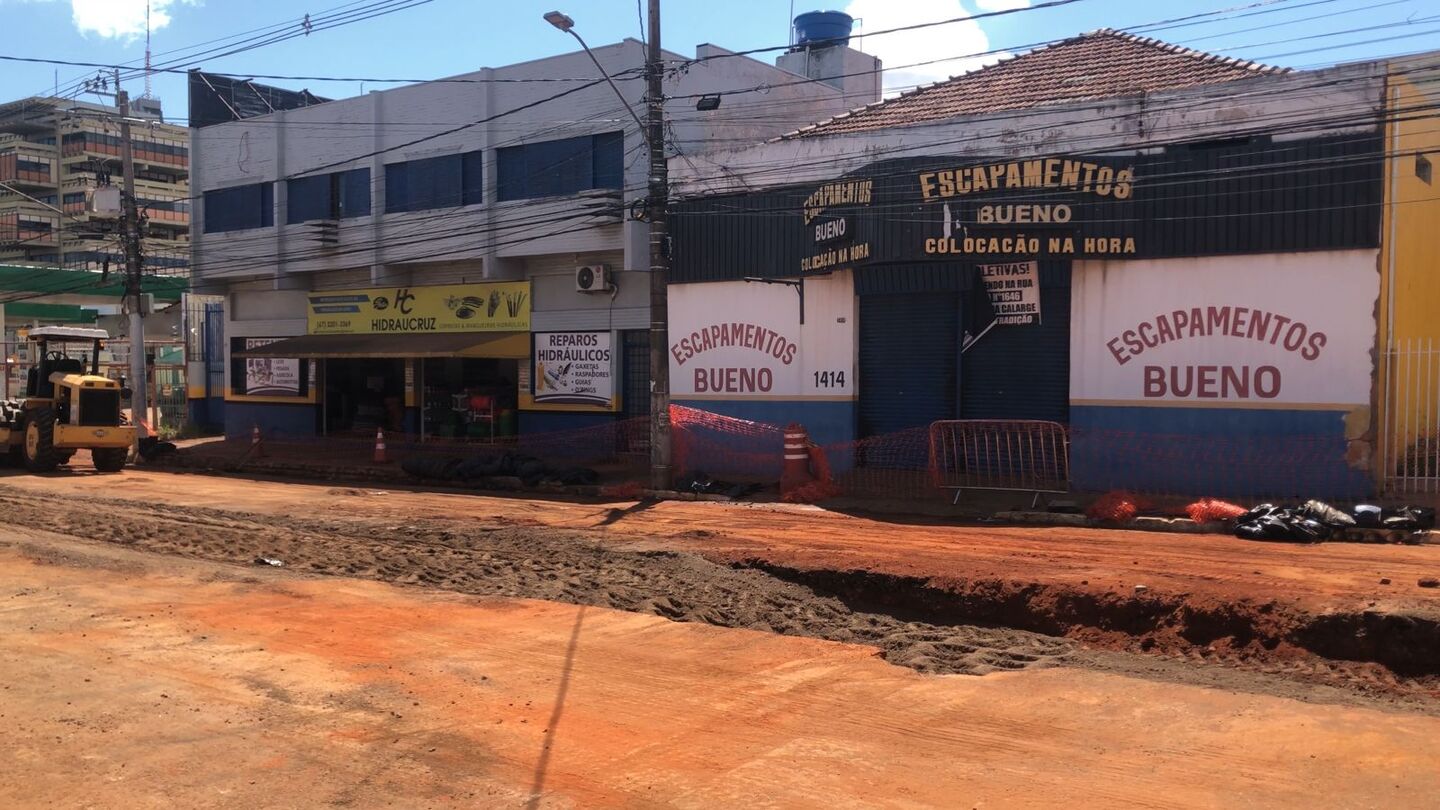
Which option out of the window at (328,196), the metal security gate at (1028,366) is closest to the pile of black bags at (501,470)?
the metal security gate at (1028,366)

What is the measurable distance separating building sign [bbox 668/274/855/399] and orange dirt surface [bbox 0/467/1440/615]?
12.2ft

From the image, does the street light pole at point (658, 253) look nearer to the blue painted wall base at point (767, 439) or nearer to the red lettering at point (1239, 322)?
the blue painted wall base at point (767, 439)

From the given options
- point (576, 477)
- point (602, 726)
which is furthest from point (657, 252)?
point (602, 726)

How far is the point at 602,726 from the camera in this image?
6.94 metres

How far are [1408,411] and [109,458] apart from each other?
2466 cm

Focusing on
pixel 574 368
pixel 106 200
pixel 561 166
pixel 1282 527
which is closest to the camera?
pixel 1282 527

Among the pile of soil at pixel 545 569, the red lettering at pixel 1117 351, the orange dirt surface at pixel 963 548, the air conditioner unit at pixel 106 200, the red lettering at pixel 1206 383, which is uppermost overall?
the air conditioner unit at pixel 106 200

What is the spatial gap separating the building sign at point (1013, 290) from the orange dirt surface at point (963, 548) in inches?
185

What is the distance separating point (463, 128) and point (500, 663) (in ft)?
69.1

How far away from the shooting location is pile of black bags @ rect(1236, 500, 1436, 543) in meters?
13.0

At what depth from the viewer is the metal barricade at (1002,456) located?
1767 cm

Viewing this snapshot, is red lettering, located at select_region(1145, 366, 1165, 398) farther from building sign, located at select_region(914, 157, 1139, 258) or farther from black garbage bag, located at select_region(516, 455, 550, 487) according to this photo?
black garbage bag, located at select_region(516, 455, 550, 487)

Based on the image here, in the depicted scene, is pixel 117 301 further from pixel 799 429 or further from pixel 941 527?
pixel 941 527

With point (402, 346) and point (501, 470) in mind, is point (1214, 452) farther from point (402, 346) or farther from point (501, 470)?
point (402, 346)
